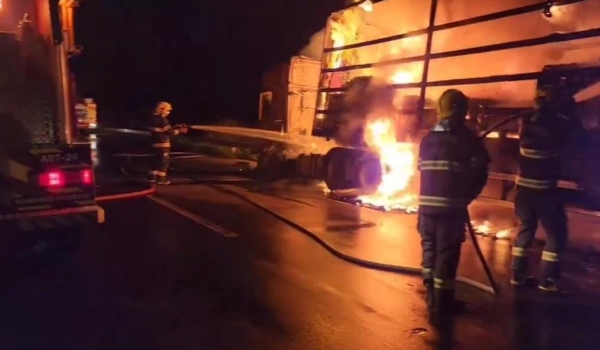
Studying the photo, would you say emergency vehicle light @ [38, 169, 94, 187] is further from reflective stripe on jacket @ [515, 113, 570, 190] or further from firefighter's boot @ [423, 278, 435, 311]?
reflective stripe on jacket @ [515, 113, 570, 190]

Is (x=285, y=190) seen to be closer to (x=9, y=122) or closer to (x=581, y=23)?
(x=581, y=23)

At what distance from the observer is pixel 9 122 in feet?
19.6

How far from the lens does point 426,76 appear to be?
10539mm

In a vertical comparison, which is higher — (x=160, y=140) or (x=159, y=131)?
(x=159, y=131)

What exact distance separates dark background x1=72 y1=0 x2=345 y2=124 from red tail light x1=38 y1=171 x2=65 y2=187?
20520 millimetres

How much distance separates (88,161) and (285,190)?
6591 mm

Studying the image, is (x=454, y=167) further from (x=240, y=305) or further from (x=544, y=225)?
(x=240, y=305)

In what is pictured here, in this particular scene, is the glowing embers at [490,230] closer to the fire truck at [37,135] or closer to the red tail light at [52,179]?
the fire truck at [37,135]

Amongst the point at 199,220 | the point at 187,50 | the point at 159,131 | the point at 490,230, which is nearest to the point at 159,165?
the point at 159,131

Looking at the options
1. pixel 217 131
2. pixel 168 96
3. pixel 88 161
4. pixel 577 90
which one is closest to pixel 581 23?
pixel 577 90

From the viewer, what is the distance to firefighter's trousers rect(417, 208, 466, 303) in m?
5.04

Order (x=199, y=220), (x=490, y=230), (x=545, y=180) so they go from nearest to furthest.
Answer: (x=545, y=180) < (x=490, y=230) < (x=199, y=220)

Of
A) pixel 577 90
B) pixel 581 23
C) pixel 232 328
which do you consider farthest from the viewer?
pixel 581 23

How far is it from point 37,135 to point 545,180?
489cm
